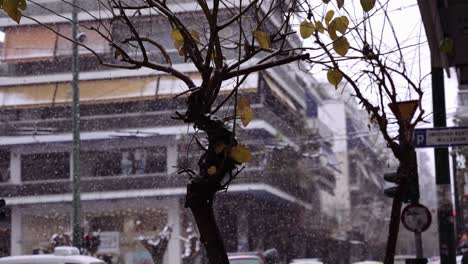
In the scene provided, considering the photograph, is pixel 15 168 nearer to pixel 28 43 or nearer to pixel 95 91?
pixel 95 91

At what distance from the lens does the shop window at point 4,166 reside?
33.5 metres

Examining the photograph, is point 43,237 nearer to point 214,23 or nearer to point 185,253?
point 185,253

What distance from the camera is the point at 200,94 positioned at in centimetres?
593

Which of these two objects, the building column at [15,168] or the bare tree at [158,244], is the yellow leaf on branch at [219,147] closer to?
the bare tree at [158,244]

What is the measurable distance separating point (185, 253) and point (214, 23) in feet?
88.9

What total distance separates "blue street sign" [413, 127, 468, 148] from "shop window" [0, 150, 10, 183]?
2390 cm

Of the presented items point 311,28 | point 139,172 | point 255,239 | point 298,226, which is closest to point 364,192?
point 298,226

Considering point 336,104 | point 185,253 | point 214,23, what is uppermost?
point 336,104

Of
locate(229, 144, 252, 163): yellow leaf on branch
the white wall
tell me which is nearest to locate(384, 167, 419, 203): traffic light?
locate(229, 144, 252, 163): yellow leaf on branch

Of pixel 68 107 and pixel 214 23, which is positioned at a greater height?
pixel 68 107

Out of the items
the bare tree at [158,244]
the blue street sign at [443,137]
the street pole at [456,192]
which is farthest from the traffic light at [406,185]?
the street pole at [456,192]

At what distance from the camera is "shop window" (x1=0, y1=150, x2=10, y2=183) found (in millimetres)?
33500

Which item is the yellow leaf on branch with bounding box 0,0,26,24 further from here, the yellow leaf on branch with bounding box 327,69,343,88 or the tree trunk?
the yellow leaf on branch with bounding box 327,69,343,88

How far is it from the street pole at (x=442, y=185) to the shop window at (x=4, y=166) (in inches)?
924
